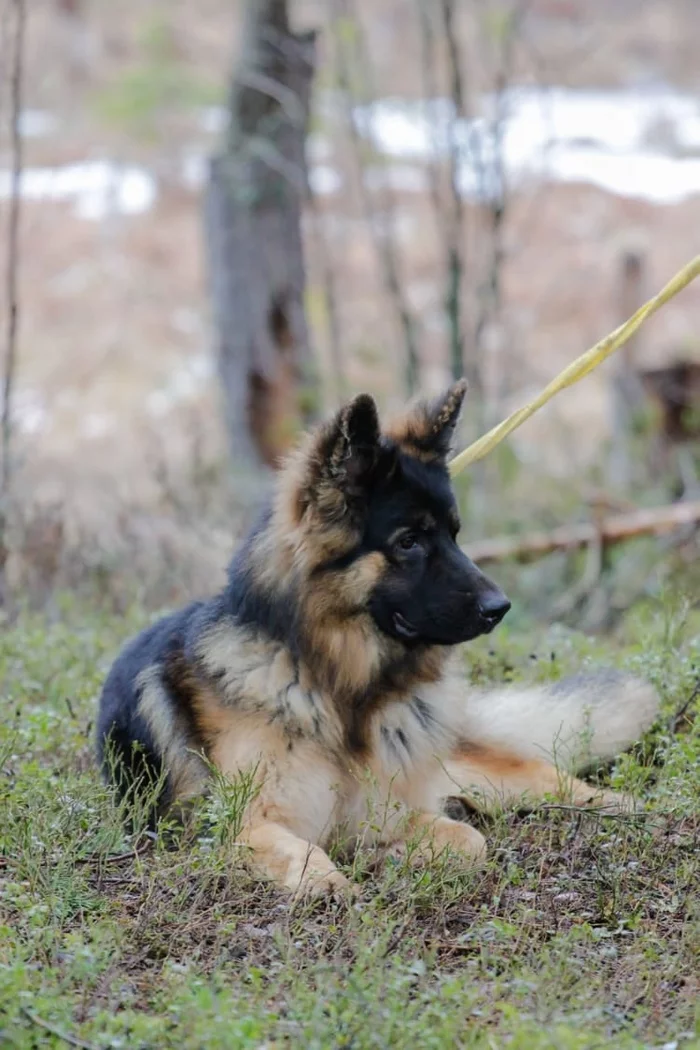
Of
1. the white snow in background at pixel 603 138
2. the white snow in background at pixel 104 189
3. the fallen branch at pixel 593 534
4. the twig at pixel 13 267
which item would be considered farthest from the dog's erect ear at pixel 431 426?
the white snow in background at pixel 104 189

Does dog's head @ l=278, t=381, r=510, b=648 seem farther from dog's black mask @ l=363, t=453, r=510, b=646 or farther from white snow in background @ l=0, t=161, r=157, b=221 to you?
white snow in background @ l=0, t=161, r=157, b=221

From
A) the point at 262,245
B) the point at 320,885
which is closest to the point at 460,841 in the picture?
the point at 320,885

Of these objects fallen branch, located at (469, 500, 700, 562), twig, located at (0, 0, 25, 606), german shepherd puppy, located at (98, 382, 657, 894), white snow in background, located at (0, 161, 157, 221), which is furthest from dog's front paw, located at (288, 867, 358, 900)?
white snow in background, located at (0, 161, 157, 221)

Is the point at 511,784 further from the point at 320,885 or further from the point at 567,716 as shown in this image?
the point at 320,885

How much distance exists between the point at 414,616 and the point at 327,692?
46 centimetres

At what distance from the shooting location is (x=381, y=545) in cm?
491

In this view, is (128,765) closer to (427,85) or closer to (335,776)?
(335,776)

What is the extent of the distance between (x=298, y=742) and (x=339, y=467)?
41.1 inches

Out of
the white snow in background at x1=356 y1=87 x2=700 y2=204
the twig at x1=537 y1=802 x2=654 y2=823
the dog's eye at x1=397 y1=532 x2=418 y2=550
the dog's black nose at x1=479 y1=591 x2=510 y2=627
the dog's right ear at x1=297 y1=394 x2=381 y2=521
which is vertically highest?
the white snow in background at x1=356 y1=87 x2=700 y2=204

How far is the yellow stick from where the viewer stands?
197 inches

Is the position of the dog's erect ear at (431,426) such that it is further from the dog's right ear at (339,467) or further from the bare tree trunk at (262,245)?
the bare tree trunk at (262,245)

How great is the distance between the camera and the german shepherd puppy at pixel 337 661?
4855 millimetres

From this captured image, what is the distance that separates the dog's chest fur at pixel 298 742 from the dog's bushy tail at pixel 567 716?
0.61 metres

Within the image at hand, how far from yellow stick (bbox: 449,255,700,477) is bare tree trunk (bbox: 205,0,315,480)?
24.4 feet
